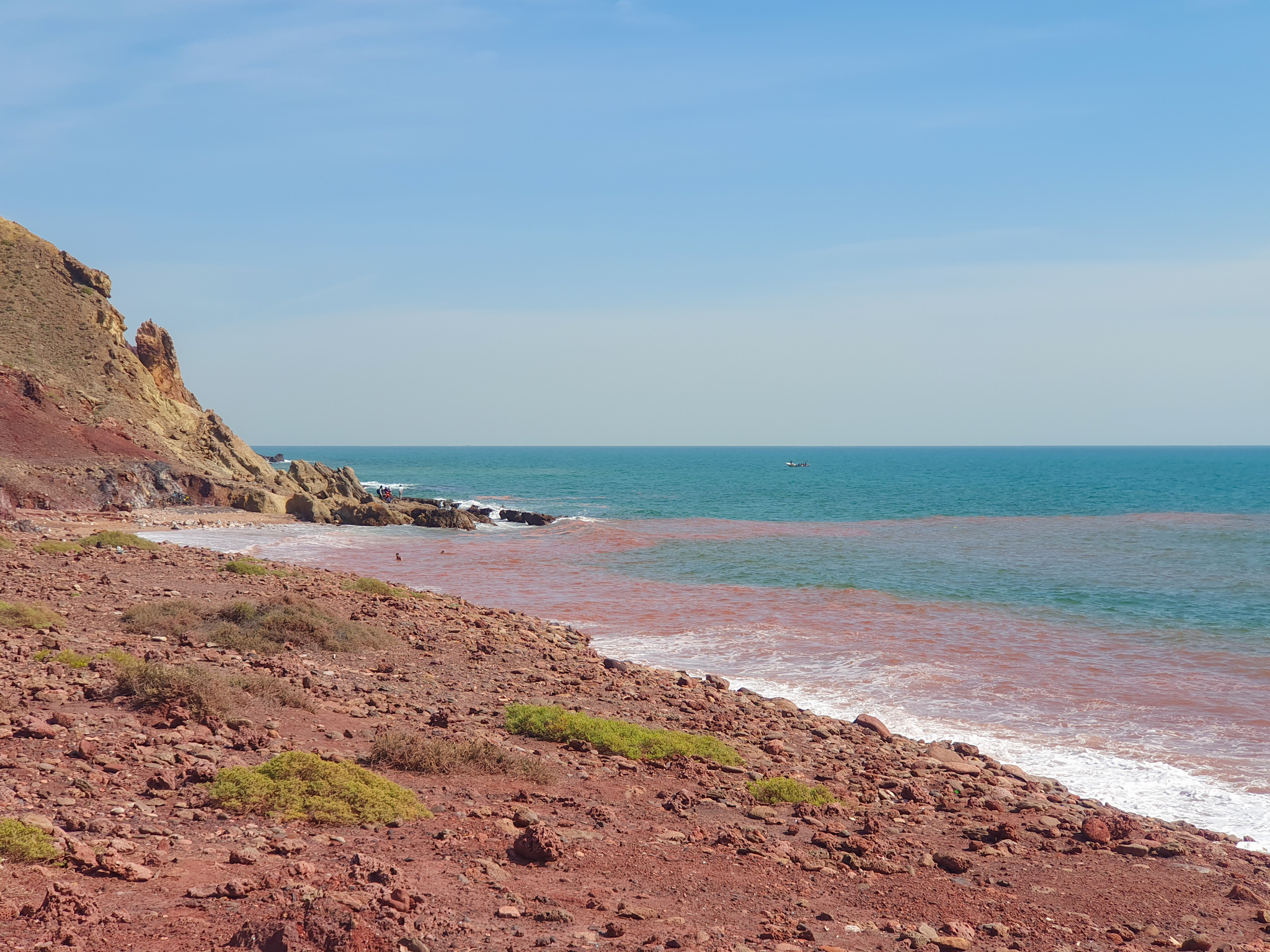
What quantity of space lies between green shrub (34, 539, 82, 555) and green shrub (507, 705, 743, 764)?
633 inches

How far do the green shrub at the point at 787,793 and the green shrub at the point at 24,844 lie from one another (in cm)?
639

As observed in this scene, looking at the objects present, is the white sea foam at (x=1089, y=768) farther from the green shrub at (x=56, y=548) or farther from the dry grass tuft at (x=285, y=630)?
the green shrub at (x=56, y=548)

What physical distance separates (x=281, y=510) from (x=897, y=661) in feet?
134

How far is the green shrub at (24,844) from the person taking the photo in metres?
5.70

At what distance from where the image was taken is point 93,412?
1912 inches

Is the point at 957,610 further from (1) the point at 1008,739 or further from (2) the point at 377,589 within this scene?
(2) the point at 377,589

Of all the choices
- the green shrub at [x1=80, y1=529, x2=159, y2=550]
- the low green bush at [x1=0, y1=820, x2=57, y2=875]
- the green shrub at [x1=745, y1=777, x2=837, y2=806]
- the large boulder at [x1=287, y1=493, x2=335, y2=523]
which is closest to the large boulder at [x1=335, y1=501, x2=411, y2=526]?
the large boulder at [x1=287, y1=493, x2=335, y2=523]

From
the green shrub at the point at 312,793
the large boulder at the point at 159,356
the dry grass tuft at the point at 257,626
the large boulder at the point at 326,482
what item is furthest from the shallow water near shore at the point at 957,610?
the large boulder at the point at 159,356

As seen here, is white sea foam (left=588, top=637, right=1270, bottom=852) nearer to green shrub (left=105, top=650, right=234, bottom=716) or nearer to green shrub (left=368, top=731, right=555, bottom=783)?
green shrub (left=368, top=731, right=555, bottom=783)

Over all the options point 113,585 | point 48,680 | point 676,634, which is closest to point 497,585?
point 676,634

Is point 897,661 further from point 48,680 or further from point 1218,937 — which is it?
point 48,680

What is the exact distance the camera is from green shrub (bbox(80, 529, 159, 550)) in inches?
915

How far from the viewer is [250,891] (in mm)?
5680

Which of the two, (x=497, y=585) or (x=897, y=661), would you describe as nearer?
(x=897, y=661)
